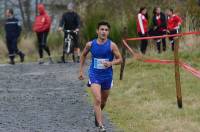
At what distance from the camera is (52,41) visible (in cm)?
2617

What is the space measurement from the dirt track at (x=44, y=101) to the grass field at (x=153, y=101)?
46cm

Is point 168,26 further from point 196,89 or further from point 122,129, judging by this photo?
point 122,129

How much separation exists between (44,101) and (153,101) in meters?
2.02

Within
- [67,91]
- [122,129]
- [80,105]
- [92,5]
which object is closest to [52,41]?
[92,5]

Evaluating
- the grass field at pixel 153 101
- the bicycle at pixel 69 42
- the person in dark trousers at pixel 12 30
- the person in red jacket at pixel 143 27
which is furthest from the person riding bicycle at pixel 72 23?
the grass field at pixel 153 101

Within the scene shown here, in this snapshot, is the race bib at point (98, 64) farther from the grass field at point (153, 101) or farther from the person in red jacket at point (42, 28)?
the person in red jacket at point (42, 28)

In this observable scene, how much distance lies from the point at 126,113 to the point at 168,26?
10.0 meters

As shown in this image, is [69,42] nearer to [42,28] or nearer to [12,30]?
[42,28]

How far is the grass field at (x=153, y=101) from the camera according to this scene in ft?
34.3

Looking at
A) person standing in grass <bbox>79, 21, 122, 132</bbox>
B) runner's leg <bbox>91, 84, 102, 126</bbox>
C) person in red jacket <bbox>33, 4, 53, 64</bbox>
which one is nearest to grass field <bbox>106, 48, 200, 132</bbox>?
runner's leg <bbox>91, 84, 102, 126</bbox>

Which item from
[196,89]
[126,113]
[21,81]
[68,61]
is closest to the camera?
[126,113]

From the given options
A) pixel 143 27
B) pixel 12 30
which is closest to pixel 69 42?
pixel 12 30

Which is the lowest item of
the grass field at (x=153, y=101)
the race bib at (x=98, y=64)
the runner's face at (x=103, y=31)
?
the grass field at (x=153, y=101)

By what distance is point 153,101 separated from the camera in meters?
12.6
